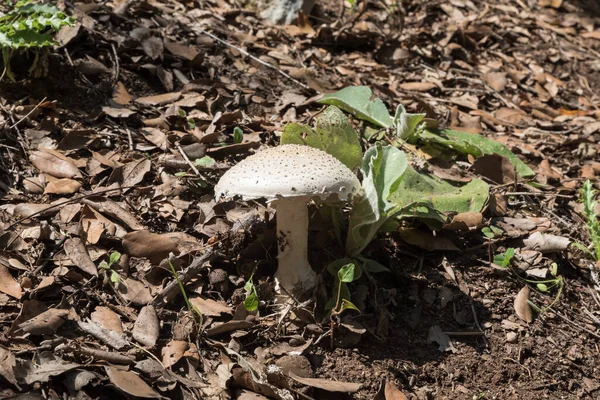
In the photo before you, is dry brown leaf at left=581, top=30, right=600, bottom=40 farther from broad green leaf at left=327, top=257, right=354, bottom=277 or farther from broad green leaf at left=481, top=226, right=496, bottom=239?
broad green leaf at left=327, top=257, right=354, bottom=277

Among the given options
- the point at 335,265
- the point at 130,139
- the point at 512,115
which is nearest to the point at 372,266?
the point at 335,265

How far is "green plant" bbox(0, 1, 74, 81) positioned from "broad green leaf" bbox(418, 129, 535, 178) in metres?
1.95

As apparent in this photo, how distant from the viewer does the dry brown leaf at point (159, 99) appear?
3486mm

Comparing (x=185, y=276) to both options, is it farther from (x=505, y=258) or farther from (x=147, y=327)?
(x=505, y=258)

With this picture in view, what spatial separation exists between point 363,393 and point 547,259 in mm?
1229

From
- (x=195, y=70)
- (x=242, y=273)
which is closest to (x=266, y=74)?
(x=195, y=70)

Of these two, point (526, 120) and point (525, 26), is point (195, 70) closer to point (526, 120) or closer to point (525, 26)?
point (526, 120)

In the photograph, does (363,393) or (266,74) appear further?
(266,74)

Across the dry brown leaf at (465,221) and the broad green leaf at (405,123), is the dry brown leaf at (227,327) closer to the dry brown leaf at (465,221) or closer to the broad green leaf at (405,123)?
the dry brown leaf at (465,221)

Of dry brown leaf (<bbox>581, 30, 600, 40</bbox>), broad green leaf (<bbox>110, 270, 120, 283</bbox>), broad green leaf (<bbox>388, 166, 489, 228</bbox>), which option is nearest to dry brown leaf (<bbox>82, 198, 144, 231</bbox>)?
broad green leaf (<bbox>110, 270, 120, 283</bbox>)

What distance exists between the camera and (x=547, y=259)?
10.00 feet

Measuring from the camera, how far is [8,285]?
2395 mm

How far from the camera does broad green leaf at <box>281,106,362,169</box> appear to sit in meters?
2.78

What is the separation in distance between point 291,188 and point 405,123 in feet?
4.42
